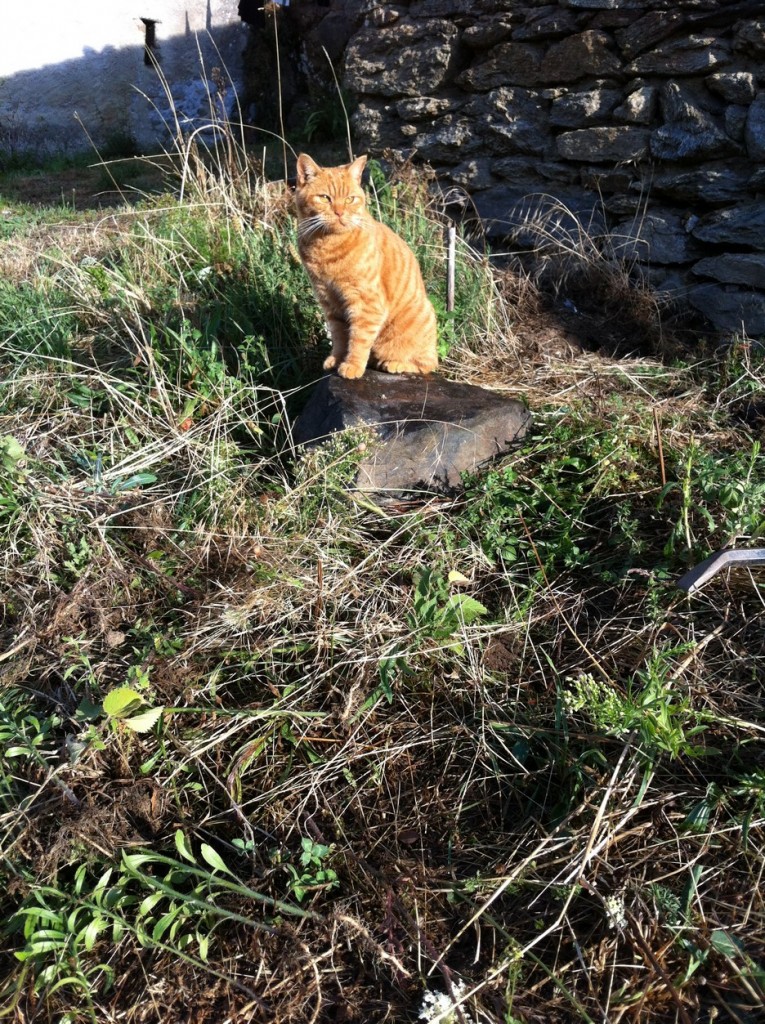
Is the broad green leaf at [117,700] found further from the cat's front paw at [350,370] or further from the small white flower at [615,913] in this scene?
the cat's front paw at [350,370]

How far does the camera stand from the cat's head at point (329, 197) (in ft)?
9.43

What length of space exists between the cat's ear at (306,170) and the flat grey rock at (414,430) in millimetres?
818

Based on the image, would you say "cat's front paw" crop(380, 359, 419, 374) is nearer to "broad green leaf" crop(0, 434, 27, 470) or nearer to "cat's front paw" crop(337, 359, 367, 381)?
"cat's front paw" crop(337, 359, 367, 381)

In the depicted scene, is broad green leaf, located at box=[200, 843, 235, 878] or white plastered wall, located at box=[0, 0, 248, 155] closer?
broad green leaf, located at box=[200, 843, 235, 878]

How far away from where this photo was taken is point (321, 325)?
362 cm

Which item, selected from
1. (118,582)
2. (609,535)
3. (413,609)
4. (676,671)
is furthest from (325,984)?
(609,535)

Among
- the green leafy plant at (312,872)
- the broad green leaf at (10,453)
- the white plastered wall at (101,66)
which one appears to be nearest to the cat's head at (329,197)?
the broad green leaf at (10,453)

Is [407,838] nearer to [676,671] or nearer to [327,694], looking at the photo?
[327,694]

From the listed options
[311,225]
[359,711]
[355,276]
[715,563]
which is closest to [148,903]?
[359,711]

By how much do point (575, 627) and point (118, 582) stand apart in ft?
4.99

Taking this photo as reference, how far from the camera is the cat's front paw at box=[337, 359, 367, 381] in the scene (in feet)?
9.96

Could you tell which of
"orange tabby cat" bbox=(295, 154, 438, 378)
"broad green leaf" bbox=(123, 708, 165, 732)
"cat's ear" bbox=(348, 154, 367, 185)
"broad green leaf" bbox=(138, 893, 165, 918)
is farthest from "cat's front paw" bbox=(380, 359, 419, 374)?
"broad green leaf" bbox=(138, 893, 165, 918)

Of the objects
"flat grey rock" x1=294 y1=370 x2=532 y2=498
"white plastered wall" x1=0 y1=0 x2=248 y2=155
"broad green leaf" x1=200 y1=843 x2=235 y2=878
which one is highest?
"white plastered wall" x1=0 y1=0 x2=248 y2=155

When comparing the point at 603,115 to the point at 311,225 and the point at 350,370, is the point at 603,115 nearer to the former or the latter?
the point at 311,225
